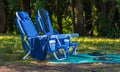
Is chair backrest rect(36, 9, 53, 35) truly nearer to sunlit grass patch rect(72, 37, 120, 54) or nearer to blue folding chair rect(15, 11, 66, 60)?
blue folding chair rect(15, 11, 66, 60)

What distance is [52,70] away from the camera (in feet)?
26.6

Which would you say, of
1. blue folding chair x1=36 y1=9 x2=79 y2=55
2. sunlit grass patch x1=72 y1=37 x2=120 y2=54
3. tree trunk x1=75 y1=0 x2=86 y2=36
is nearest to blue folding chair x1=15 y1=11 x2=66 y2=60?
blue folding chair x1=36 y1=9 x2=79 y2=55

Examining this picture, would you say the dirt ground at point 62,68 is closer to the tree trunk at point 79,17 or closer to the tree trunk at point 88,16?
the tree trunk at point 79,17

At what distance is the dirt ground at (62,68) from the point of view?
8086mm

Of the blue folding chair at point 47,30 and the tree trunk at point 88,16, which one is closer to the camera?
the blue folding chair at point 47,30

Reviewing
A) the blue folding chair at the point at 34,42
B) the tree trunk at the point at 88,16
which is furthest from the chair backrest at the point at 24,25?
the tree trunk at the point at 88,16

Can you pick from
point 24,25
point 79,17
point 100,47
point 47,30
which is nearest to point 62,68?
point 24,25

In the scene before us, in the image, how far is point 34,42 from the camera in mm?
9734

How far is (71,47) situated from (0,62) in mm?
2404

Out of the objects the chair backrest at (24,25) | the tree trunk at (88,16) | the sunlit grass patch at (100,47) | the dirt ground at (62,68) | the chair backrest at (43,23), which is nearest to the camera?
the dirt ground at (62,68)

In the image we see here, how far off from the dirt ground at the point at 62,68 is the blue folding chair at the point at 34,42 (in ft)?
2.06

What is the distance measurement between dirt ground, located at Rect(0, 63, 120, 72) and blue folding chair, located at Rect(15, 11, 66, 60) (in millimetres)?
627

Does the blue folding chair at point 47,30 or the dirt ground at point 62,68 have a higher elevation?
the blue folding chair at point 47,30

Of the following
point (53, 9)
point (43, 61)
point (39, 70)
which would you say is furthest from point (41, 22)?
point (53, 9)
